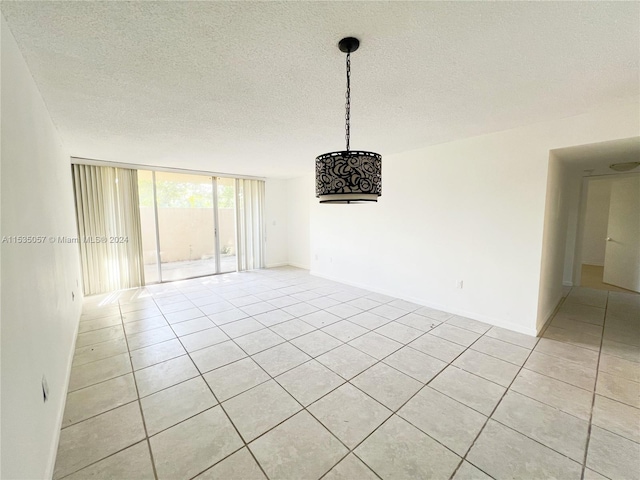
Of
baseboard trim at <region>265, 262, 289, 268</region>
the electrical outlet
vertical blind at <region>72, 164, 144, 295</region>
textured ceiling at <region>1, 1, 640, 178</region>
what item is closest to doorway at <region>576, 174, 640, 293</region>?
textured ceiling at <region>1, 1, 640, 178</region>

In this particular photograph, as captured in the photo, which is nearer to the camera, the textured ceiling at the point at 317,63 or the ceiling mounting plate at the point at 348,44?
the textured ceiling at the point at 317,63

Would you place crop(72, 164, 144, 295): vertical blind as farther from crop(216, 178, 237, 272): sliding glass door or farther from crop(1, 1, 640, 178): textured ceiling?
crop(1, 1, 640, 178): textured ceiling

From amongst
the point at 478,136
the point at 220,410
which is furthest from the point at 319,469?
the point at 478,136

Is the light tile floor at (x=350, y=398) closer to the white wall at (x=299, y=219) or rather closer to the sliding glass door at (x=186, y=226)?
the sliding glass door at (x=186, y=226)

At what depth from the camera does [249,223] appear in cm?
652

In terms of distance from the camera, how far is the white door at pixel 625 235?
14.9 feet

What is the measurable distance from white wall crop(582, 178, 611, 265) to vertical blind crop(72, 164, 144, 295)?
10.7 meters

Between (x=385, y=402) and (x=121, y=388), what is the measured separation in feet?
6.99

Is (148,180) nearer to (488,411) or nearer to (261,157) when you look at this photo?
(261,157)

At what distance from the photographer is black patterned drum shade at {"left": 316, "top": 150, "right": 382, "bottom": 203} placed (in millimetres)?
1621

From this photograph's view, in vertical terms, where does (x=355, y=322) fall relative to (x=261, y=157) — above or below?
below

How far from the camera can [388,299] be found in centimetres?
429

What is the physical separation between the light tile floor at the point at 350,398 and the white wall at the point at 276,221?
3.50 metres

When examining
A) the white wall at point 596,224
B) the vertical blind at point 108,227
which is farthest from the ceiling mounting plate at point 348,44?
the white wall at point 596,224
